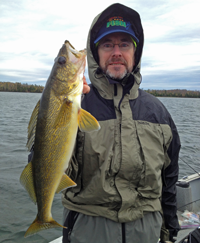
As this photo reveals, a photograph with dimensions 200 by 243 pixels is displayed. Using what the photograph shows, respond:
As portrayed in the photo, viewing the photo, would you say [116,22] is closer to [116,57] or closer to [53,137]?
[116,57]

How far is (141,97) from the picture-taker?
2.99 meters

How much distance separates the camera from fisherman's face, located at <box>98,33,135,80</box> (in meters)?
2.88

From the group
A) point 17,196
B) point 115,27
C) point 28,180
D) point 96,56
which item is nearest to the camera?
point 28,180

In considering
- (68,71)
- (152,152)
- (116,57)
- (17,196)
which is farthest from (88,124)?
(17,196)

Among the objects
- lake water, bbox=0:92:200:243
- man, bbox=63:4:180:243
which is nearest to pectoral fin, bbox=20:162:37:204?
man, bbox=63:4:180:243

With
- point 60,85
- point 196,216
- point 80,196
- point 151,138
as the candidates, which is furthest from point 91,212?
point 196,216

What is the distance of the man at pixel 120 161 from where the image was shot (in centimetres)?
238

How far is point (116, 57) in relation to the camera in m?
2.91

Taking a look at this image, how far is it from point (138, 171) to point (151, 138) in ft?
1.52

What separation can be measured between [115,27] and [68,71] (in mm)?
1209

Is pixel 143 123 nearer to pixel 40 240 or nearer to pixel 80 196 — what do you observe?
pixel 80 196

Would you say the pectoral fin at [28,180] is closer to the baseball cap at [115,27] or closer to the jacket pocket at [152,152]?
the jacket pocket at [152,152]

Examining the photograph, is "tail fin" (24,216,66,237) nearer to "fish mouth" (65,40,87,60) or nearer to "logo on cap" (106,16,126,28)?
"fish mouth" (65,40,87,60)

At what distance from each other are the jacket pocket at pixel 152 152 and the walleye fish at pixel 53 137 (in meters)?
0.78
